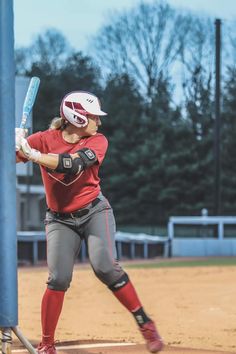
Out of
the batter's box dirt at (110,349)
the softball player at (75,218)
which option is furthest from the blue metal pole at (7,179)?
the batter's box dirt at (110,349)

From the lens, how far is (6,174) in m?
4.89

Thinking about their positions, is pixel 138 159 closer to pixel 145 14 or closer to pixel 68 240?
pixel 145 14

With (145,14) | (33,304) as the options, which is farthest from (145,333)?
(145,14)

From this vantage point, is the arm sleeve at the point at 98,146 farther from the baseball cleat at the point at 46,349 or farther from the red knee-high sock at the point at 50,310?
the baseball cleat at the point at 46,349

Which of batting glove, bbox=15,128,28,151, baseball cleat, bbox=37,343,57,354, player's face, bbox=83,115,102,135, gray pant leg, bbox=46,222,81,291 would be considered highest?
player's face, bbox=83,115,102,135

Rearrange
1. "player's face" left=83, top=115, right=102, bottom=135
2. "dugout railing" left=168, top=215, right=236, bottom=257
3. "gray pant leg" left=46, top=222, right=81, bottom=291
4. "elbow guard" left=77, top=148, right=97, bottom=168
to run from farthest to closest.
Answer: "dugout railing" left=168, top=215, right=236, bottom=257 < "player's face" left=83, top=115, right=102, bottom=135 < "gray pant leg" left=46, top=222, right=81, bottom=291 < "elbow guard" left=77, top=148, right=97, bottom=168

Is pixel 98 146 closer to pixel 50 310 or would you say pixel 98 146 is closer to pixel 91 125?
pixel 91 125

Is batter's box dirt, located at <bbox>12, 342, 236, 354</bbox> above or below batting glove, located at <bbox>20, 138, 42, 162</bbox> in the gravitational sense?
below

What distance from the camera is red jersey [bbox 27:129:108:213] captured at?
5.57 metres

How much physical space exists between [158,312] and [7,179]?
5.81m

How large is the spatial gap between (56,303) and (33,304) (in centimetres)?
603

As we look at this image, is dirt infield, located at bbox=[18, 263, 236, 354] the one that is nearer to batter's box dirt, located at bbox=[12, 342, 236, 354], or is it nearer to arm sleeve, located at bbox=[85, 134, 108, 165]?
batter's box dirt, located at bbox=[12, 342, 236, 354]

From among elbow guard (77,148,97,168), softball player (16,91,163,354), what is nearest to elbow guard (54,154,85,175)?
elbow guard (77,148,97,168)

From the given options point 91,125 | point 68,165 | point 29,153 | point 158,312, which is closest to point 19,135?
point 29,153
